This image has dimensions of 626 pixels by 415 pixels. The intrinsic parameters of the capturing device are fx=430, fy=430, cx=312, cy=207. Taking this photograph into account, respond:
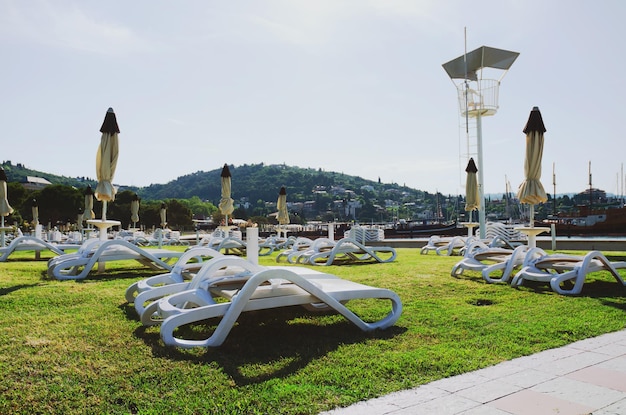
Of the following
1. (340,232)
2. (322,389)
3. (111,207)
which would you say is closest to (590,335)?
(322,389)

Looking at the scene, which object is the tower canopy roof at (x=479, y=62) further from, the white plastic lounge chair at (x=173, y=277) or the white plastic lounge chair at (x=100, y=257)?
the white plastic lounge chair at (x=173, y=277)

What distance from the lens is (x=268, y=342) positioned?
352 centimetres

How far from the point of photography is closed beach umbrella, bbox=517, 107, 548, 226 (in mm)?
8164

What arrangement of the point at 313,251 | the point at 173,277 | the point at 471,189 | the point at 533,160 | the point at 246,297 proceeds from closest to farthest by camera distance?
1. the point at 246,297
2. the point at 173,277
3. the point at 533,160
4. the point at 313,251
5. the point at 471,189

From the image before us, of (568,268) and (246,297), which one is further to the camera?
(568,268)

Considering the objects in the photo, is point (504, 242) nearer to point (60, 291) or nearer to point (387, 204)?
point (60, 291)

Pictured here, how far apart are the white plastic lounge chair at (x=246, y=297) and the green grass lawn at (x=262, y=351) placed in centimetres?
16

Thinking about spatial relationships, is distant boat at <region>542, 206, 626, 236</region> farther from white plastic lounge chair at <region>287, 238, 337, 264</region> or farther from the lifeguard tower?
white plastic lounge chair at <region>287, 238, 337, 264</region>

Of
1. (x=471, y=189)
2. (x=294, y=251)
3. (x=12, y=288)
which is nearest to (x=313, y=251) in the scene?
(x=294, y=251)

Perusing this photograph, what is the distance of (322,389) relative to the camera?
2547 millimetres

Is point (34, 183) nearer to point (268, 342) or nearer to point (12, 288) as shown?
point (12, 288)

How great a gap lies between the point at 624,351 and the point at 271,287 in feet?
9.27

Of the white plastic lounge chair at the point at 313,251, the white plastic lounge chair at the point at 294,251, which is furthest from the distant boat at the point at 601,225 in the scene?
the white plastic lounge chair at the point at 313,251

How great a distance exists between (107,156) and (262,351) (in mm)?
6656
